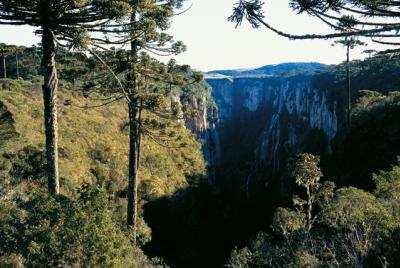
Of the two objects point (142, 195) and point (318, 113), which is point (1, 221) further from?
point (318, 113)

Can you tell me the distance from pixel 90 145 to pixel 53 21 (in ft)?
107

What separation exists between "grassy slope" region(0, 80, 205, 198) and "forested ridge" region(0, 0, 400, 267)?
17cm

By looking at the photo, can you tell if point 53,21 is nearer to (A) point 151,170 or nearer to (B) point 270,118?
(A) point 151,170

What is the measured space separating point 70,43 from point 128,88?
718cm

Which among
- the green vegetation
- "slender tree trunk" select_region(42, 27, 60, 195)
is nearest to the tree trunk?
the green vegetation

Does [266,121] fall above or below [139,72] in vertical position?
below

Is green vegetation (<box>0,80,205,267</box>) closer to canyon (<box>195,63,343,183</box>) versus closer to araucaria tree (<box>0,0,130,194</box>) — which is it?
araucaria tree (<box>0,0,130,194</box>)

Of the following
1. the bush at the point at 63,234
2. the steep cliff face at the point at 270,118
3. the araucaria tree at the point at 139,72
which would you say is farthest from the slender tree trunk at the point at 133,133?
the steep cliff face at the point at 270,118

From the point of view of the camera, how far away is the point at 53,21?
37.9ft

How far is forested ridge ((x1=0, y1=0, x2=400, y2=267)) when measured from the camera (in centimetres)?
983

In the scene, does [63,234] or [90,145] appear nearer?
[63,234]

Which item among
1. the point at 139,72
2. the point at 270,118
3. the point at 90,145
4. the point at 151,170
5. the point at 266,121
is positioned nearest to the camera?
the point at 139,72

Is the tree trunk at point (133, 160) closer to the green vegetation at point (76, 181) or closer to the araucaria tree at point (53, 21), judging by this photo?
the green vegetation at point (76, 181)

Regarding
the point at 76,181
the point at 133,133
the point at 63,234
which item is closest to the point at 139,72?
the point at 133,133
